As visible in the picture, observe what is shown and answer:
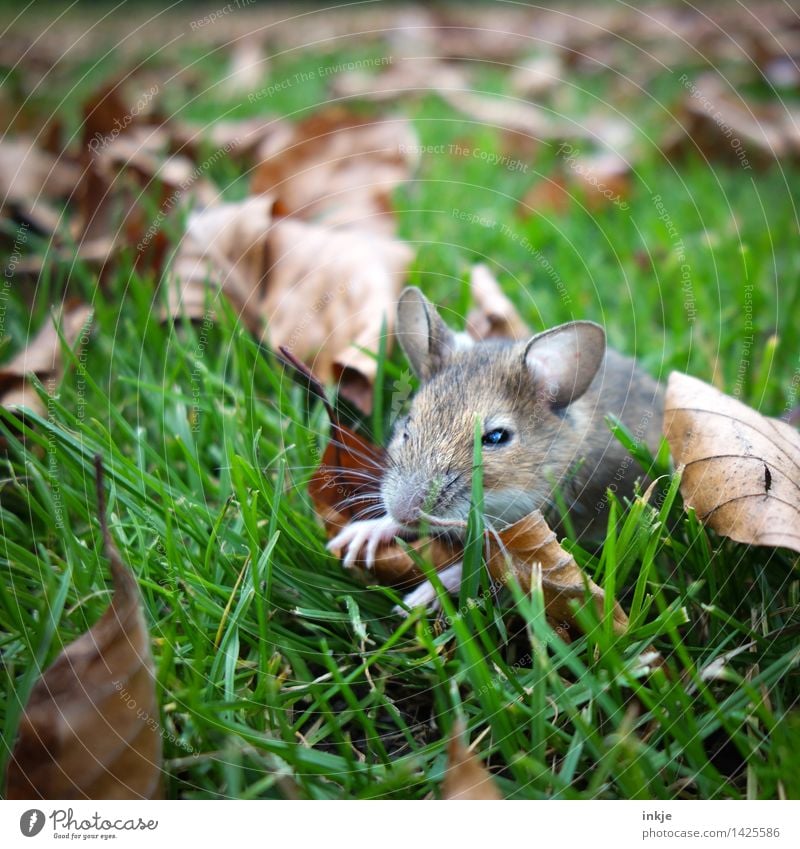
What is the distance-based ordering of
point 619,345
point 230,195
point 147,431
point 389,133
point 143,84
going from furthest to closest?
point 143,84, point 389,133, point 230,195, point 619,345, point 147,431

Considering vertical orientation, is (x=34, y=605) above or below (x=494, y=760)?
above

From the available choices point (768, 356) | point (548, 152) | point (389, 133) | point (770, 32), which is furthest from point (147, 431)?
point (770, 32)

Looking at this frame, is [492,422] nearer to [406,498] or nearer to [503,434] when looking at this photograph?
[503,434]
